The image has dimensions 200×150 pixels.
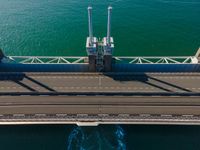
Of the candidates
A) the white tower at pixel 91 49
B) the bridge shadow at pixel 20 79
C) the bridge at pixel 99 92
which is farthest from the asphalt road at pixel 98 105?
the white tower at pixel 91 49

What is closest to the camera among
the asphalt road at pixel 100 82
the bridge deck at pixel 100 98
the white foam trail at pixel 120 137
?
the bridge deck at pixel 100 98

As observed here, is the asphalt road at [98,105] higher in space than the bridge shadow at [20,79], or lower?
lower

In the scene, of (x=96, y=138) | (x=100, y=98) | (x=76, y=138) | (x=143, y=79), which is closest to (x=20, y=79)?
(x=76, y=138)

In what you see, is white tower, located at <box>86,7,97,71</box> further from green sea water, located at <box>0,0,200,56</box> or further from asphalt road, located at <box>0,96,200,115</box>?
green sea water, located at <box>0,0,200,56</box>

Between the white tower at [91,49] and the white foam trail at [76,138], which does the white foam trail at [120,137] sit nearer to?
the white foam trail at [76,138]

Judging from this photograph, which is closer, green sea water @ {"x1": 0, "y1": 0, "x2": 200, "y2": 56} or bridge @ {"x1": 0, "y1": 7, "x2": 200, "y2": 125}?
bridge @ {"x1": 0, "y1": 7, "x2": 200, "y2": 125}

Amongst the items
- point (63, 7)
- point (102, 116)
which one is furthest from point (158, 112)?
point (63, 7)

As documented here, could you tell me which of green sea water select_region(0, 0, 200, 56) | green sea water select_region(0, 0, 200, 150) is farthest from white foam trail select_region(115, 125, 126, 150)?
green sea water select_region(0, 0, 200, 56)
